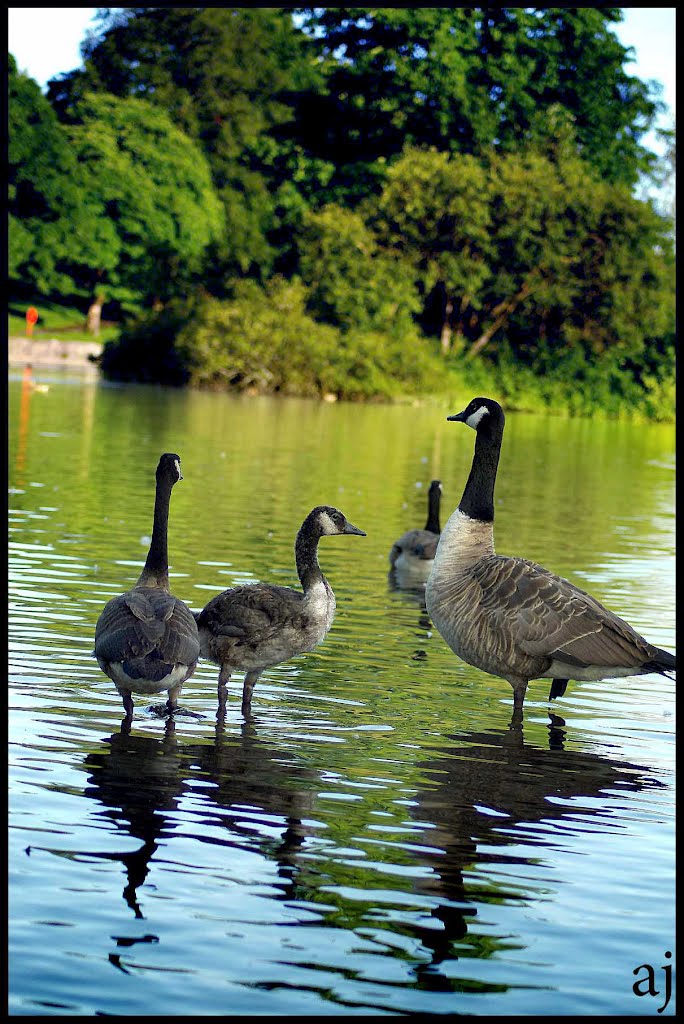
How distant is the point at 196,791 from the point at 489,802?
5.19 feet

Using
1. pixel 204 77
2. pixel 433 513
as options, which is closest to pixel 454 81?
pixel 204 77

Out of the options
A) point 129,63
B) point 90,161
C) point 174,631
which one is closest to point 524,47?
point 90,161

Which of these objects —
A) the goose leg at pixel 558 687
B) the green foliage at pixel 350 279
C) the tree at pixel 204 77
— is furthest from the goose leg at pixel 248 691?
the tree at pixel 204 77

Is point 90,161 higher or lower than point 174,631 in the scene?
higher

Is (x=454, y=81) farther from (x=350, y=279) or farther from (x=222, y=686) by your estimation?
(x=222, y=686)

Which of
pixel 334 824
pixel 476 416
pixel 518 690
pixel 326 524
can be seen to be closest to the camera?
pixel 334 824

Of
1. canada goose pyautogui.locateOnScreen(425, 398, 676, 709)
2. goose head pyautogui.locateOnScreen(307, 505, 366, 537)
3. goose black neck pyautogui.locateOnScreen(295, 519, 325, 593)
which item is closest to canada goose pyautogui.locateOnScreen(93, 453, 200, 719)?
goose black neck pyautogui.locateOnScreen(295, 519, 325, 593)

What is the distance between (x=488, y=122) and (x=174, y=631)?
238 feet

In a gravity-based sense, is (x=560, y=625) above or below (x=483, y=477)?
below

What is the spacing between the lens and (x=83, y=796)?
7.52m

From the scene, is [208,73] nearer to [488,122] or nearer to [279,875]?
[488,122]

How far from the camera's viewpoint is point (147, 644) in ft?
27.5

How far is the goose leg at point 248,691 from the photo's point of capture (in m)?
9.62

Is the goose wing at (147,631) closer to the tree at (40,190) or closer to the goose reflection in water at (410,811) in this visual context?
the goose reflection in water at (410,811)
